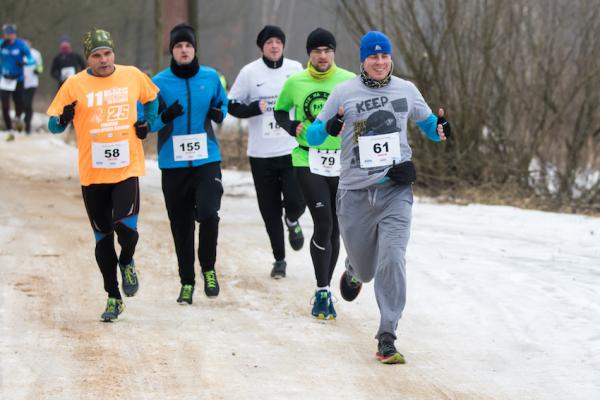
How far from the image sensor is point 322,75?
27.6 ft

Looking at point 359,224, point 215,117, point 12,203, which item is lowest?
point 12,203

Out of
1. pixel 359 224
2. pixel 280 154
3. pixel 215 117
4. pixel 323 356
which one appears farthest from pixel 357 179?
pixel 280 154

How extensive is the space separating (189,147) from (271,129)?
148cm

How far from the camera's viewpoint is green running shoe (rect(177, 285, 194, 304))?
8633 millimetres

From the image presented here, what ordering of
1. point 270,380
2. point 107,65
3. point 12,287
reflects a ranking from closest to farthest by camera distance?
1. point 270,380
2. point 107,65
3. point 12,287

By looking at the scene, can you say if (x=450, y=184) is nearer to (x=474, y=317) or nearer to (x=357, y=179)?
(x=474, y=317)

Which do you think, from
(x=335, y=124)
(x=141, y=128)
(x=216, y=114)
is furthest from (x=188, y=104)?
(x=335, y=124)

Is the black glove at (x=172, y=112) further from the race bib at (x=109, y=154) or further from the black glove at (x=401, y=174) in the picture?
the black glove at (x=401, y=174)

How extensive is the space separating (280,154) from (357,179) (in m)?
2.62

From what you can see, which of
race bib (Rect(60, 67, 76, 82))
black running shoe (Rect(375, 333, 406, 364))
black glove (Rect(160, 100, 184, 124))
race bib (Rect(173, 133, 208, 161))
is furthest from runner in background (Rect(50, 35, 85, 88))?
black running shoe (Rect(375, 333, 406, 364))

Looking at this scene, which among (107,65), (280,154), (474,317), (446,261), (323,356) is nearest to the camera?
(323,356)

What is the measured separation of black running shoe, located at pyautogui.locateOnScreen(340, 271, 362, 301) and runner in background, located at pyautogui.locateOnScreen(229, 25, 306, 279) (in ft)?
5.70

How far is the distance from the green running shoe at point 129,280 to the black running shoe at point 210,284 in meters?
0.69

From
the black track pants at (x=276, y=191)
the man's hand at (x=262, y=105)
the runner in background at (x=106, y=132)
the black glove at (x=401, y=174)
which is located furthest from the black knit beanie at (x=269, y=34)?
the black glove at (x=401, y=174)
